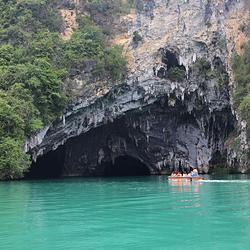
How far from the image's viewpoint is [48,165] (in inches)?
1471

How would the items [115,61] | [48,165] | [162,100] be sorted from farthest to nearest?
[48,165] < [162,100] < [115,61]

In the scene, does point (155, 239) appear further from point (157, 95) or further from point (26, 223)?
point (157, 95)

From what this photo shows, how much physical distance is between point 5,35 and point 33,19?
2.60 metres

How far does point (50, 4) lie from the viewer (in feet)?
109

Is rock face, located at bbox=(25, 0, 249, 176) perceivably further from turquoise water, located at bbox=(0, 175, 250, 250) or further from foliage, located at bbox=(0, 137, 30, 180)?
turquoise water, located at bbox=(0, 175, 250, 250)

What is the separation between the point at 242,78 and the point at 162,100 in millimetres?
6007

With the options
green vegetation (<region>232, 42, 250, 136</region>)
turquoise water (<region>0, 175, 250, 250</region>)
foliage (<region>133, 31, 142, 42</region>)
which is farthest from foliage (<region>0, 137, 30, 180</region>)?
green vegetation (<region>232, 42, 250, 136</region>)

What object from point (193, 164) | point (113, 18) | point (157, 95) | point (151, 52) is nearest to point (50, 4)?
point (113, 18)

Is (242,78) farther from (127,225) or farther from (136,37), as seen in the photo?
(127,225)

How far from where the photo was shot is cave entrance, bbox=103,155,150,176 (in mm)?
37166

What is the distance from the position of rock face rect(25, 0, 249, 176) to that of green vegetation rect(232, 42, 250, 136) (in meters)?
0.74

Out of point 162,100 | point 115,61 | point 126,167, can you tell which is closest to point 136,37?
point 115,61

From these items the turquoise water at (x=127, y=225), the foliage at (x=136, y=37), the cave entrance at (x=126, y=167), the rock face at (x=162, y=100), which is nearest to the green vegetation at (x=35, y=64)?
the rock face at (x=162, y=100)

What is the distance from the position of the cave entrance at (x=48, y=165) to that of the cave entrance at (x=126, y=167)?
4.12m
